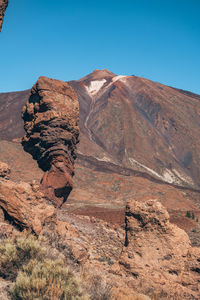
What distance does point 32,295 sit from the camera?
3625 mm

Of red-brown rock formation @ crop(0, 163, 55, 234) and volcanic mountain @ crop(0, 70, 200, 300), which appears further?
red-brown rock formation @ crop(0, 163, 55, 234)

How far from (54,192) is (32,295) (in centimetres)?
1500

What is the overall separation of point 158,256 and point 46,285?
11.1ft

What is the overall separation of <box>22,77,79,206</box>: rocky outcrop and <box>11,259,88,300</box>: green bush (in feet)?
47.7

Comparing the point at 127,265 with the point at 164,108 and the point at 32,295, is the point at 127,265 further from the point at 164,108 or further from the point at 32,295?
the point at 164,108

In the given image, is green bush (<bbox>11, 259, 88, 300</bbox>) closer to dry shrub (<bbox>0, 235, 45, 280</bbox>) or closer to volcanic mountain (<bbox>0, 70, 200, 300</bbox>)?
dry shrub (<bbox>0, 235, 45, 280</bbox>)

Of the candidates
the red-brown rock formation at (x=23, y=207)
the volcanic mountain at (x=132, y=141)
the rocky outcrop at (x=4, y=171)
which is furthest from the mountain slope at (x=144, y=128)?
the red-brown rock formation at (x=23, y=207)

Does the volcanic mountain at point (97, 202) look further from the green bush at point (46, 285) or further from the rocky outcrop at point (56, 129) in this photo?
the green bush at point (46, 285)

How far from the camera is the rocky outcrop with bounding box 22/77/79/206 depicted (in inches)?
750

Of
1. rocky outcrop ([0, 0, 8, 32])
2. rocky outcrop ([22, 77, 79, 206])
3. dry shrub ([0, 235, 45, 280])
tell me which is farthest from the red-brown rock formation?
rocky outcrop ([22, 77, 79, 206])

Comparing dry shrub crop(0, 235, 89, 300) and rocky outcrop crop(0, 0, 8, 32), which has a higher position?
rocky outcrop crop(0, 0, 8, 32)

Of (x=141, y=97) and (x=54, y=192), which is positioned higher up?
(x=141, y=97)

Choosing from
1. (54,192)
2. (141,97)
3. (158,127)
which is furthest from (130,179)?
(141,97)

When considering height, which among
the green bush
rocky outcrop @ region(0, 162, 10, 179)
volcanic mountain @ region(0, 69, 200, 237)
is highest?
the green bush
